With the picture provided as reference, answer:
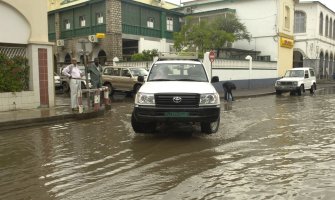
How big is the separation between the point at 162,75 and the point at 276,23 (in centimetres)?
2908

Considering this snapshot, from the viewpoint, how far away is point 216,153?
7.41m

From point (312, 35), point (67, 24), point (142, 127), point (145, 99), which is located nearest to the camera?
point (145, 99)

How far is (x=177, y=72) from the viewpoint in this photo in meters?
9.81

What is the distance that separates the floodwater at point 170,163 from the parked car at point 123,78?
1088 cm

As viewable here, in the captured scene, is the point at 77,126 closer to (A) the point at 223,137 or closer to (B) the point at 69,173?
(A) the point at 223,137

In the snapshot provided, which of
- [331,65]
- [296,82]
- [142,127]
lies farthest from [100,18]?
[331,65]

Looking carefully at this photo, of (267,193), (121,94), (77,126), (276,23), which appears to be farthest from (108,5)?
(267,193)

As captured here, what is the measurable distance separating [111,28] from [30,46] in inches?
671

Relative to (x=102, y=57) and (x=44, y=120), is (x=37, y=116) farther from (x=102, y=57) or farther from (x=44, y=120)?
(x=102, y=57)

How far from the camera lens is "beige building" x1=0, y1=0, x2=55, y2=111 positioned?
13336 millimetres

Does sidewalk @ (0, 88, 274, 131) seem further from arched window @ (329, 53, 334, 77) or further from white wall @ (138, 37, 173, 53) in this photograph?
arched window @ (329, 53, 334, 77)

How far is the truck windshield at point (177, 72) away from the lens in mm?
9648

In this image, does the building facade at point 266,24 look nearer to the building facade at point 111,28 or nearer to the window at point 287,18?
the window at point 287,18

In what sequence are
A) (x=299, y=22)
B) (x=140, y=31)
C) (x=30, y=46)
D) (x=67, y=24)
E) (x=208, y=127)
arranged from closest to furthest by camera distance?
(x=208, y=127) → (x=30, y=46) → (x=140, y=31) → (x=67, y=24) → (x=299, y=22)
